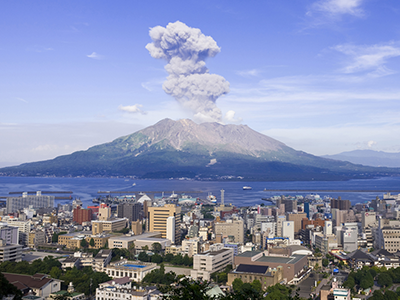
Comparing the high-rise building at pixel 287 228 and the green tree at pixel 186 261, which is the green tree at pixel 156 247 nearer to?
the green tree at pixel 186 261

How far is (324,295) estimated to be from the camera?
12719 millimetres

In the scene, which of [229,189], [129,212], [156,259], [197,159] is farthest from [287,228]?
[197,159]

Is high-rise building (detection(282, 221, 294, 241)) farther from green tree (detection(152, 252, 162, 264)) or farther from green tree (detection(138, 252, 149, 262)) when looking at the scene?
green tree (detection(138, 252, 149, 262))

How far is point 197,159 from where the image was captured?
118312 mm

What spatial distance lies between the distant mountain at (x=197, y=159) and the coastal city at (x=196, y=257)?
68075 mm

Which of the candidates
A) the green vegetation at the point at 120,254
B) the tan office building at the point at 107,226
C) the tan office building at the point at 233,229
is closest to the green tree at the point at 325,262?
the tan office building at the point at 233,229

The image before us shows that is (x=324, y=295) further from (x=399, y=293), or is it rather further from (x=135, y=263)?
(x=135, y=263)

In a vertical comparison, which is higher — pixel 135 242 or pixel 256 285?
pixel 135 242

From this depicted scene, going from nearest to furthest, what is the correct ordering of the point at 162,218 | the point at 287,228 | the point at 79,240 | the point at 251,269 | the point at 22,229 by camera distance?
1. the point at 251,269
2. the point at 79,240
3. the point at 162,218
4. the point at 287,228
5. the point at 22,229

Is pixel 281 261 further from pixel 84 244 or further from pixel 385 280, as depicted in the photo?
pixel 84 244

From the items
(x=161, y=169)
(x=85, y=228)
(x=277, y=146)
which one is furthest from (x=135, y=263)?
(x=277, y=146)

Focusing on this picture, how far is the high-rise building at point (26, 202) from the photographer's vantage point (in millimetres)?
37344

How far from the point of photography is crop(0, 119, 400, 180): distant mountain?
348 ft

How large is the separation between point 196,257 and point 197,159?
334 ft
